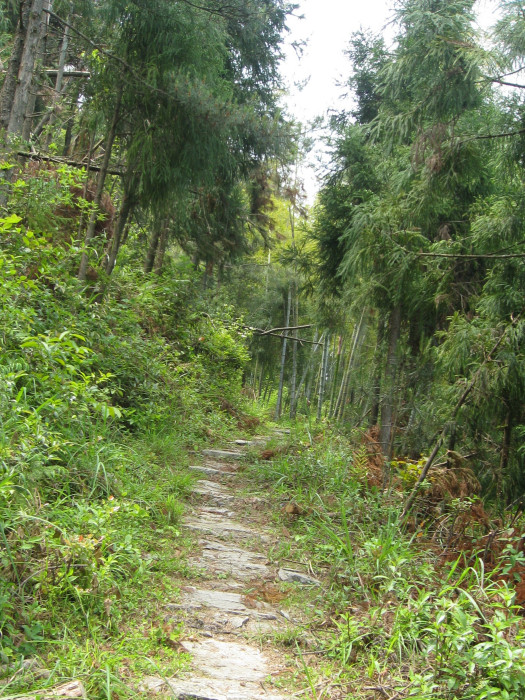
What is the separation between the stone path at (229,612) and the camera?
2.26 m

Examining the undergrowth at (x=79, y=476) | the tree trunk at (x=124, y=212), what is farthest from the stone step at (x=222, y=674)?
the tree trunk at (x=124, y=212)

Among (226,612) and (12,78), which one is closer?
(226,612)

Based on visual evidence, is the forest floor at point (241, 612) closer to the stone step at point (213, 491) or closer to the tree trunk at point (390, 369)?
the stone step at point (213, 491)

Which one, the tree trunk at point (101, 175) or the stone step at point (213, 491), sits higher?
the tree trunk at point (101, 175)

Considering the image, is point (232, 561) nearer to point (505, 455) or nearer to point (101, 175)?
point (505, 455)

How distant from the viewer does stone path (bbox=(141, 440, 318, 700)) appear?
2264 mm

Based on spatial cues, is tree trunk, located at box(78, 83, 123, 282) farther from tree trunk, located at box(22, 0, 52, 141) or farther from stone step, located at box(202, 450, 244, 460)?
stone step, located at box(202, 450, 244, 460)

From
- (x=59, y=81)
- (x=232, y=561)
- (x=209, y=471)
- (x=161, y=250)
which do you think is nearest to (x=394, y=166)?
(x=161, y=250)

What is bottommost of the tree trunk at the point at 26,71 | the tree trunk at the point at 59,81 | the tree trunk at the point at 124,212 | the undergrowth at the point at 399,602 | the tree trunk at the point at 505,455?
the undergrowth at the point at 399,602

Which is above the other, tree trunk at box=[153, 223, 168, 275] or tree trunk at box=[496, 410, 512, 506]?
tree trunk at box=[153, 223, 168, 275]

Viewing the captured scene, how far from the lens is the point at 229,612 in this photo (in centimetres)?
299

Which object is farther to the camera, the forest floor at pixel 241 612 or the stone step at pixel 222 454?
the stone step at pixel 222 454

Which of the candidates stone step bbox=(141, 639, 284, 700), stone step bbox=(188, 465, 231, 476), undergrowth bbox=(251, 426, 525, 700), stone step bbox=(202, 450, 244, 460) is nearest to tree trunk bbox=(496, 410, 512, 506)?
undergrowth bbox=(251, 426, 525, 700)

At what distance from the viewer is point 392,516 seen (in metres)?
4.04
